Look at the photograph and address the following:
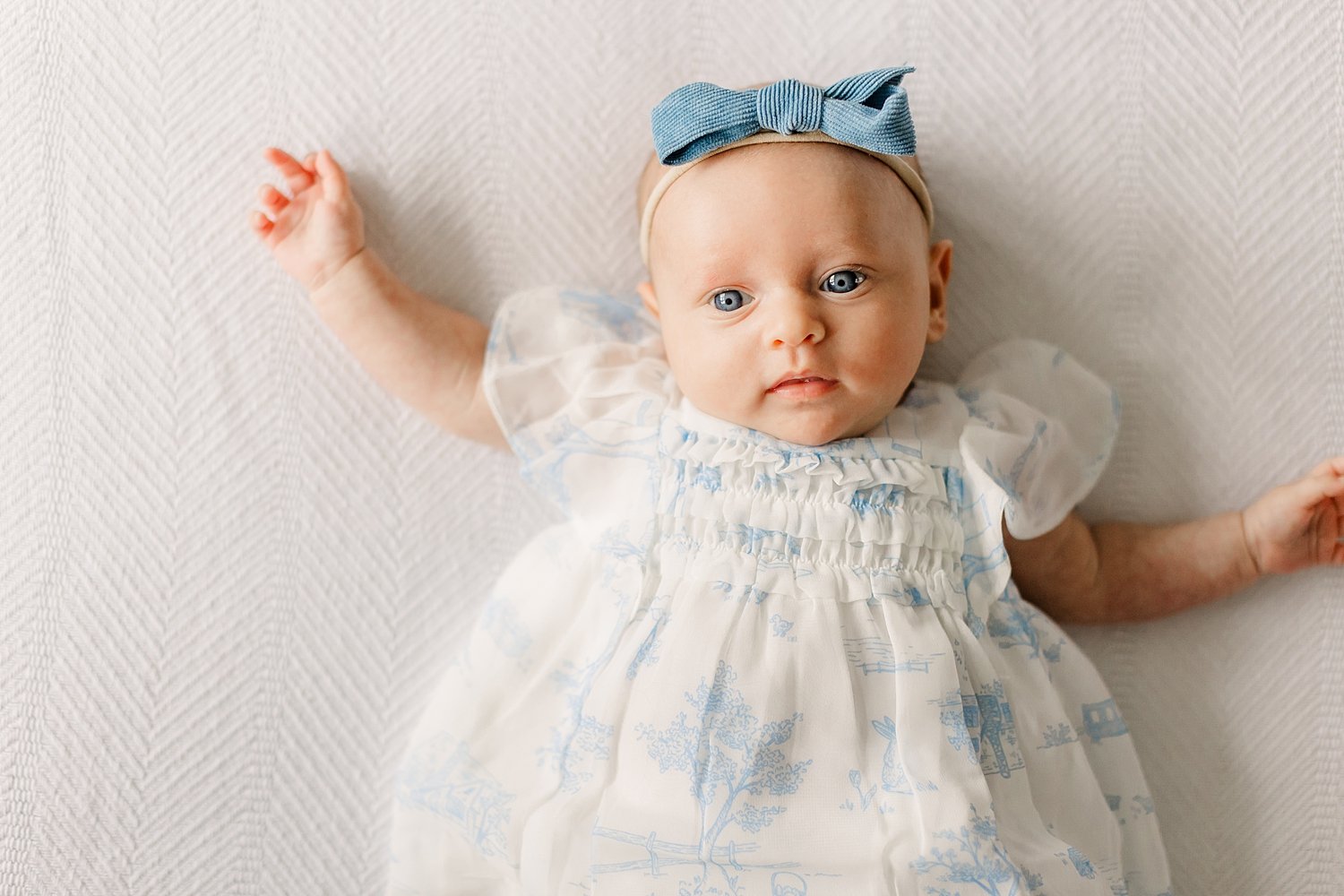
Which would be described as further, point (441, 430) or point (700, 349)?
point (441, 430)

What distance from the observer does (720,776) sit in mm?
1064

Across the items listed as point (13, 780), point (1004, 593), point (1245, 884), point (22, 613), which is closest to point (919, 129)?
point (1004, 593)

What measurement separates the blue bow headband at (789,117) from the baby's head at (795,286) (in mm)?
20

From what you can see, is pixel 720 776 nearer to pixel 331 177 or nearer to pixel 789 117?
pixel 789 117

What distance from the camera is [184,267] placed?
1260mm

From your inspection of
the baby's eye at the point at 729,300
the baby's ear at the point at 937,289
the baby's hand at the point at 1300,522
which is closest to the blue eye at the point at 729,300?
the baby's eye at the point at 729,300

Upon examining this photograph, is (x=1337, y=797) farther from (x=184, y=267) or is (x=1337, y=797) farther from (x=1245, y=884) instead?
(x=184, y=267)

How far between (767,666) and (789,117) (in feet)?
1.80

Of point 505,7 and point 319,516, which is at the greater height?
point 505,7

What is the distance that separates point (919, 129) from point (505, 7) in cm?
51

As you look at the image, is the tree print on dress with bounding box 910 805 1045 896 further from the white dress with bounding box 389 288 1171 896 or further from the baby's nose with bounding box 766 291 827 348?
the baby's nose with bounding box 766 291 827 348

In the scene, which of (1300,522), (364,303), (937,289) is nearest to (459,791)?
(364,303)

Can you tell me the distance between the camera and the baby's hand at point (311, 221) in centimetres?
123

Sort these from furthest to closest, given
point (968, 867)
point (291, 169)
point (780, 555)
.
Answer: point (291, 169) → point (780, 555) → point (968, 867)
